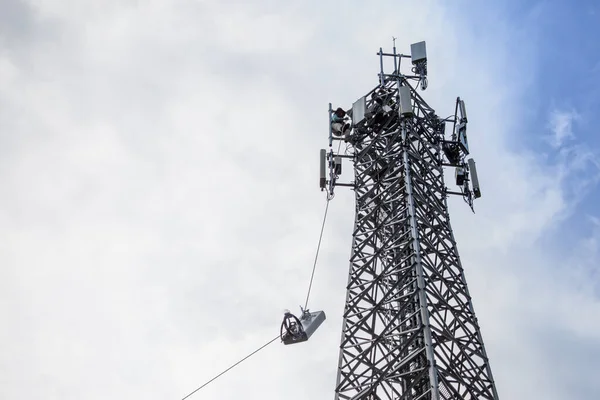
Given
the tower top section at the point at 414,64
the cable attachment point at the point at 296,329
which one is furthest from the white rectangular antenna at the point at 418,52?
the cable attachment point at the point at 296,329

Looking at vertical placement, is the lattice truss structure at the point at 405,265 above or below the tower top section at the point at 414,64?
below

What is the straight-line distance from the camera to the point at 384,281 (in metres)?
17.9

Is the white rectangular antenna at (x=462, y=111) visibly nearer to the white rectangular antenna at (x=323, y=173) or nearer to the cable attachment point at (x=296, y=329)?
the white rectangular antenna at (x=323, y=173)

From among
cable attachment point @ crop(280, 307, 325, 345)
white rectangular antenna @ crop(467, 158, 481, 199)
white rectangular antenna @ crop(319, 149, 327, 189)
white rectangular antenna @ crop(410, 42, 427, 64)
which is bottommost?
cable attachment point @ crop(280, 307, 325, 345)

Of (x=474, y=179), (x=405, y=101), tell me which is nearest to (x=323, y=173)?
(x=405, y=101)

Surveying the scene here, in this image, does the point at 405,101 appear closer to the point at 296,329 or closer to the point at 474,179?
the point at 474,179

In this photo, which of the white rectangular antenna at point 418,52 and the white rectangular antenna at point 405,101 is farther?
the white rectangular antenna at point 418,52

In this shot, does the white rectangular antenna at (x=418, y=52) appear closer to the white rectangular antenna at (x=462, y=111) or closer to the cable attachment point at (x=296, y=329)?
the white rectangular antenna at (x=462, y=111)

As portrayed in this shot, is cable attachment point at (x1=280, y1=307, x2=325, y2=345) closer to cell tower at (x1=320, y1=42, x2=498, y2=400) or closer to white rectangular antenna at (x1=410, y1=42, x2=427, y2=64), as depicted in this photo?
cell tower at (x1=320, y1=42, x2=498, y2=400)

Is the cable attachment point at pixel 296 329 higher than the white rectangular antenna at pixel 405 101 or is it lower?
lower

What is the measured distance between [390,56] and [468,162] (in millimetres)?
4538

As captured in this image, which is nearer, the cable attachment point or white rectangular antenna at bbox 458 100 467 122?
the cable attachment point

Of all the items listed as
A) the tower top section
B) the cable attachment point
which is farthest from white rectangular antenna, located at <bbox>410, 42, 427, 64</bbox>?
the cable attachment point

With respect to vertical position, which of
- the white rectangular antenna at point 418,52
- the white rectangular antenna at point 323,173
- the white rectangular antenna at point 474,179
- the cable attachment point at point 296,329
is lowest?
the cable attachment point at point 296,329
